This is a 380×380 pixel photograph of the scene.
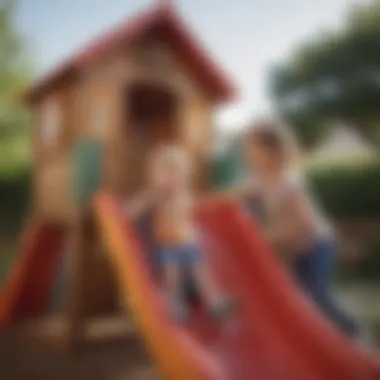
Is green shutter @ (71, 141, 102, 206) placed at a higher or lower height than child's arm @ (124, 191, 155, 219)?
higher

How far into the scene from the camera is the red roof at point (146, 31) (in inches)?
45.1

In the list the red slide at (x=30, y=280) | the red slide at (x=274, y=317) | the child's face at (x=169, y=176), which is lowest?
the red slide at (x=274, y=317)

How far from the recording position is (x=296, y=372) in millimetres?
936

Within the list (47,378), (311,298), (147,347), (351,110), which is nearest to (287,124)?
(351,110)

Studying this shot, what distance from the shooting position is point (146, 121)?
1229 mm

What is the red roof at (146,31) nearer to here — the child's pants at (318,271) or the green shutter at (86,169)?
the green shutter at (86,169)

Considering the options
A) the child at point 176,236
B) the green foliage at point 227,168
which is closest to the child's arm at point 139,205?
the child at point 176,236

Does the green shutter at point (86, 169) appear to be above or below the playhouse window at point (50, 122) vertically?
below

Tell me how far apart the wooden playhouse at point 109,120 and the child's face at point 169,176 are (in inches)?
2.8

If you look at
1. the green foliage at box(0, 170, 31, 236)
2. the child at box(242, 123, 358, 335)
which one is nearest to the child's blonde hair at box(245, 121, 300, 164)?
the child at box(242, 123, 358, 335)

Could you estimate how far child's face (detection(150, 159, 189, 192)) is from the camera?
1064 mm

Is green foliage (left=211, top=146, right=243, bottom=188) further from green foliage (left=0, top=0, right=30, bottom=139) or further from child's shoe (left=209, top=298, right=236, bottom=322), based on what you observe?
green foliage (left=0, top=0, right=30, bottom=139)

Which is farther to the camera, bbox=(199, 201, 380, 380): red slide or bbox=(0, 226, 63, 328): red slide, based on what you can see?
bbox=(0, 226, 63, 328): red slide

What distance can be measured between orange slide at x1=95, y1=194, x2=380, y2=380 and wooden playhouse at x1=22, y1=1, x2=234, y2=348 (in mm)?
69
